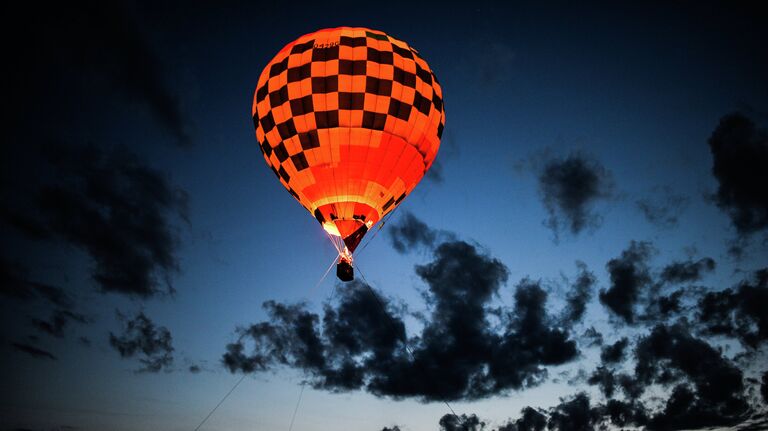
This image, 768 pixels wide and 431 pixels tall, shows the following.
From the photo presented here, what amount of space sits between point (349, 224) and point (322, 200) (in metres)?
1.08

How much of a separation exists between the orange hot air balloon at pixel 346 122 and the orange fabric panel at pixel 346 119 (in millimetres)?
28

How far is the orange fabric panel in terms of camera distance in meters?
12.0

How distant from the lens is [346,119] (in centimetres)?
1195

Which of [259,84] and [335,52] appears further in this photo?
[259,84]

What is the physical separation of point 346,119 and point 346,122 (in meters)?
A: 0.08

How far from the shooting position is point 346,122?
11953 millimetres

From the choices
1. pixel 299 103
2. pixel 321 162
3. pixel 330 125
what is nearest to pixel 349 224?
pixel 321 162

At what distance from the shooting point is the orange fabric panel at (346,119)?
12.0 metres

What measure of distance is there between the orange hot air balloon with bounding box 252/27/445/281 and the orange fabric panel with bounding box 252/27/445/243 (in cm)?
3

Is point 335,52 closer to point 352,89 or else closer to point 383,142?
point 352,89

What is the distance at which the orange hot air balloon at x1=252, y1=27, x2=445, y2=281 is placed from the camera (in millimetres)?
12016

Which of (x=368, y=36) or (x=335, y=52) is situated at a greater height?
(x=368, y=36)

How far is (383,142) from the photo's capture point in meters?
12.2

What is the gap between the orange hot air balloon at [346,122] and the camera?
12016 mm
